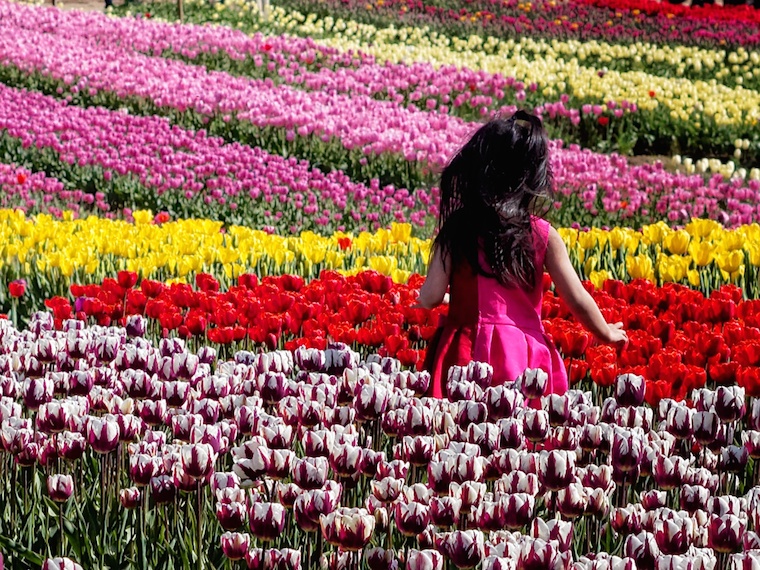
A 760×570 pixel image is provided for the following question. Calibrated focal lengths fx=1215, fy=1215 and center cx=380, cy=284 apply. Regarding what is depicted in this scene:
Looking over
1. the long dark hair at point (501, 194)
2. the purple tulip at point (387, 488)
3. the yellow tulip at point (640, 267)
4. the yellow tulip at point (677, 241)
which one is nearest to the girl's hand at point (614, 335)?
the long dark hair at point (501, 194)

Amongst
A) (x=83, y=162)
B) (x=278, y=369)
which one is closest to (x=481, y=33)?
(x=83, y=162)

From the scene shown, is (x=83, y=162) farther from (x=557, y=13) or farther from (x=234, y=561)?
(x=557, y=13)

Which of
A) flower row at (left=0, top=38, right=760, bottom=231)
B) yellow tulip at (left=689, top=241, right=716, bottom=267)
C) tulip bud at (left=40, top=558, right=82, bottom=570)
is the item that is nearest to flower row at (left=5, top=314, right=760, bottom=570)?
tulip bud at (left=40, top=558, right=82, bottom=570)

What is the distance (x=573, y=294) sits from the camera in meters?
3.82

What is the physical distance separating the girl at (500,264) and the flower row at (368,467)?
24.1 inches

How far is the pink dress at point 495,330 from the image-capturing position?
12.5 ft

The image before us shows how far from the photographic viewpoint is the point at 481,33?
754 inches

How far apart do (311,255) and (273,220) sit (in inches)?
114

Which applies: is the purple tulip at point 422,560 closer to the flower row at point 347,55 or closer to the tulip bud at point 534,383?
the tulip bud at point 534,383

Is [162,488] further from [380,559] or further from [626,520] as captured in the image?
[626,520]

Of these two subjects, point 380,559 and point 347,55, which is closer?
point 380,559

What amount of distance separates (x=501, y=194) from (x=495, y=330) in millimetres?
444

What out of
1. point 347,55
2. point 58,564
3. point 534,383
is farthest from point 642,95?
point 58,564

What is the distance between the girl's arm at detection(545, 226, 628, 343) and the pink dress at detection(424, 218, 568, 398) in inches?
1.3
